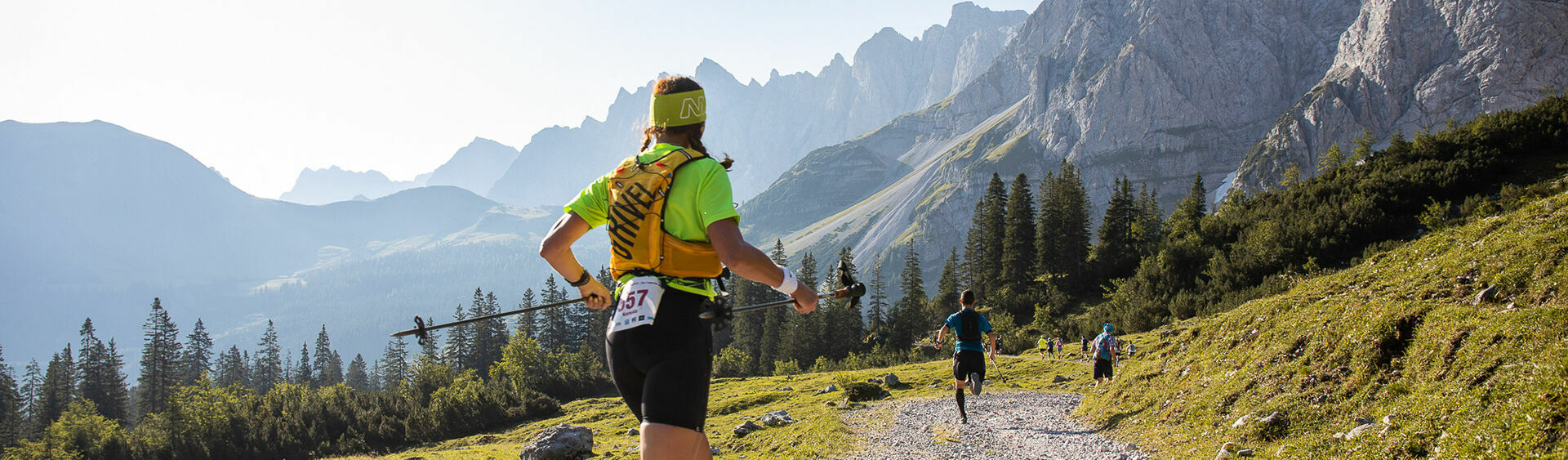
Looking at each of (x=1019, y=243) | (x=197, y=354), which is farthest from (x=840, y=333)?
(x=197, y=354)

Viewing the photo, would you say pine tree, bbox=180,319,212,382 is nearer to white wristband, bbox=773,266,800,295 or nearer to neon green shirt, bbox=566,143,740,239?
neon green shirt, bbox=566,143,740,239

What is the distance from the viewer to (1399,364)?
8.76 meters

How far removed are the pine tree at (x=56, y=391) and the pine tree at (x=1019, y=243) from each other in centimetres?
11987

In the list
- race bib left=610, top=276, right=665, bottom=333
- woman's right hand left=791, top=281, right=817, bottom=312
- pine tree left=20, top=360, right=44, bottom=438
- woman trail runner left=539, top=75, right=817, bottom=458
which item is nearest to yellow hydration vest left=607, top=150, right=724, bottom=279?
woman trail runner left=539, top=75, right=817, bottom=458

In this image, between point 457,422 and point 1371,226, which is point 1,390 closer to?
point 457,422

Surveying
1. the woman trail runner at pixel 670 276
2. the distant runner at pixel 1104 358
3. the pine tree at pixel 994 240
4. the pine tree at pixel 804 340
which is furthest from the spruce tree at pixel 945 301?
the woman trail runner at pixel 670 276

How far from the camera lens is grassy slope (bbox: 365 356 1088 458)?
52.6 ft

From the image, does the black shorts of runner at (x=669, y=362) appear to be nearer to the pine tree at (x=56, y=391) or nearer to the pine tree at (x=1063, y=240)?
the pine tree at (x=1063, y=240)

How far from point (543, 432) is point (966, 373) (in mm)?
10063

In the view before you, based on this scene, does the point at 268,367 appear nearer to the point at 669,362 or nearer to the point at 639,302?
the point at 639,302

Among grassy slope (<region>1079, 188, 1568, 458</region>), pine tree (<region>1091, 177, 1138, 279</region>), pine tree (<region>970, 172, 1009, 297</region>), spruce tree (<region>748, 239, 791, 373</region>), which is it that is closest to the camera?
grassy slope (<region>1079, 188, 1568, 458</region>)

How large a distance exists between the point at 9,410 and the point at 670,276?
13267cm

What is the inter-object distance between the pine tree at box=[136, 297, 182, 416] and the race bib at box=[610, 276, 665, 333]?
122 metres

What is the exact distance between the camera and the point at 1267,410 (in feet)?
31.8
